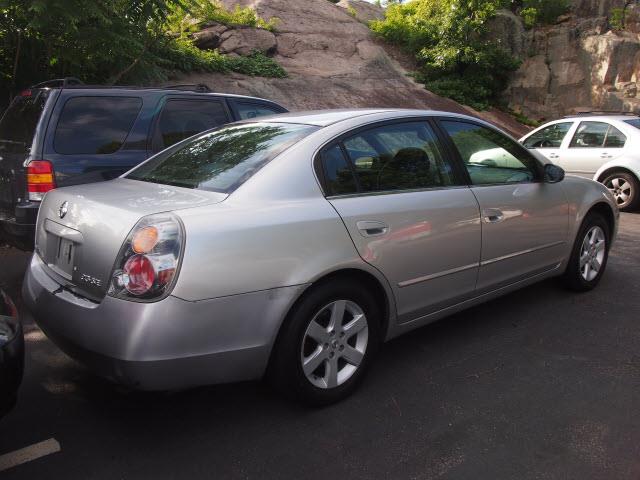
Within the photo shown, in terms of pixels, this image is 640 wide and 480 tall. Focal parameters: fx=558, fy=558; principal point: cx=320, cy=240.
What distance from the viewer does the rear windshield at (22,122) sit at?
4.82 m

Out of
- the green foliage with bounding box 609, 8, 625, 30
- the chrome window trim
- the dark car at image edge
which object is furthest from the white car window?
the green foliage with bounding box 609, 8, 625, 30

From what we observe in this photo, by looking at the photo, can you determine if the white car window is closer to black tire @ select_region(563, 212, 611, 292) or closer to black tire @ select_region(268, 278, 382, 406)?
black tire @ select_region(563, 212, 611, 292)

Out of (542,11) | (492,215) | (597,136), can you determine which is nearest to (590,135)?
(597,136)

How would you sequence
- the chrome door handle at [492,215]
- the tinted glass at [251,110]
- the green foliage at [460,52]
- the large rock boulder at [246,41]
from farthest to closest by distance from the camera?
the green foliage at [460,52], the large rock boulder at [246,41], the tinted glass at [251,110], the chrome door handle at [492,215]

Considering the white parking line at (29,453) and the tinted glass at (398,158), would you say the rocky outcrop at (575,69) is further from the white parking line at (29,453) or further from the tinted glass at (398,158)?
the white parking line at (29,453)

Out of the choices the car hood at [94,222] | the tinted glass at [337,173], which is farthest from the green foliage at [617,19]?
the car hood at [94,222]

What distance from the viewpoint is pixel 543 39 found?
19875 millimetres

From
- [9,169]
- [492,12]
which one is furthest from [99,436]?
[492,12]

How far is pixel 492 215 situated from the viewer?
379cm

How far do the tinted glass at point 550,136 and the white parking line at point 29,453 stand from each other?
9.43 metres

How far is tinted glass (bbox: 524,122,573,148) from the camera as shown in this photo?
9.86m

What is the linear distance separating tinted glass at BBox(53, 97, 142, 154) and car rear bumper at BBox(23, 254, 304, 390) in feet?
8.18

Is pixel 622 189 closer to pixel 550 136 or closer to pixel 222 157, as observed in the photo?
pixel 550 136

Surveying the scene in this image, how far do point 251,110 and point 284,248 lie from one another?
13.6ft
